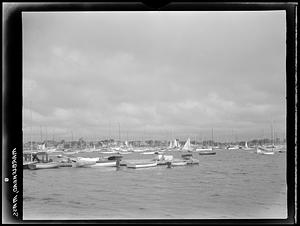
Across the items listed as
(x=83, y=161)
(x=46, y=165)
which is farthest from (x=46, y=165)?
(x=83, y=161)

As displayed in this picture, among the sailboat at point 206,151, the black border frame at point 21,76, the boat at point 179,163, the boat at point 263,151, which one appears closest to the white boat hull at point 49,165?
the black border frame at point 21,76

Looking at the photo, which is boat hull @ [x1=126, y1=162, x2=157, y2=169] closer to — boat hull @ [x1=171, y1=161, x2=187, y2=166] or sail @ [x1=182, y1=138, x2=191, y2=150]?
boat hull @ [x1=171, y1=161, x2=187, y2=166]

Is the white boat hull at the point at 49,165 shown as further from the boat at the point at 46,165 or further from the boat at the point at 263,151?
the boat at the point at 263,151

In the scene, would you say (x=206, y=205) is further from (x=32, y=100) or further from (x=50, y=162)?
(x=32, y=100)

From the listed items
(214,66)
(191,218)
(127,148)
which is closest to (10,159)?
(127,148)

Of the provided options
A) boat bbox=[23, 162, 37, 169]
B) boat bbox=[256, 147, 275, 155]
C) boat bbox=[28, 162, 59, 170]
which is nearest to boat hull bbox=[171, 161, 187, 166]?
boat bbox=[256, 147, 275, 155]

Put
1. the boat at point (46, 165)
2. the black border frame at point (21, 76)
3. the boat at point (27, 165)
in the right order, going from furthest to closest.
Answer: the boat at point (46, 165) → the boat at point (27, 165) → the black border frame at point (21, 76)

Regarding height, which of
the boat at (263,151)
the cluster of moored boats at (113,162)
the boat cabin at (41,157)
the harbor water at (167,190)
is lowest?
the harbor water at (167,190)
